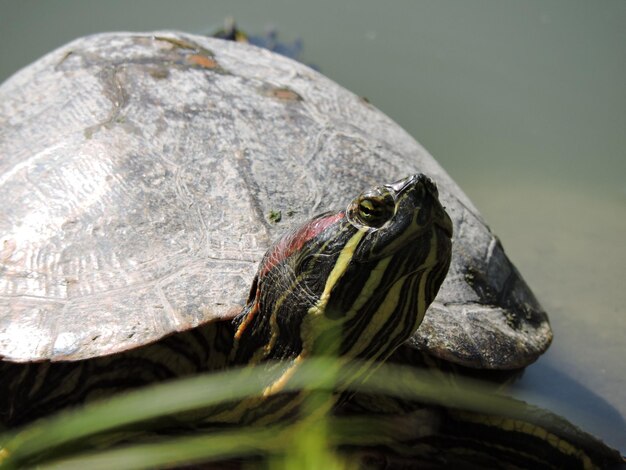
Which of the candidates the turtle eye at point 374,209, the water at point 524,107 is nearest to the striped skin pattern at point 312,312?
the turtle eye at point 374,209

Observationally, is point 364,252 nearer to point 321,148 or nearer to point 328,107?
point 321,148

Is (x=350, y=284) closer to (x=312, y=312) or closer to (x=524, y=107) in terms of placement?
(x=312, y=312)

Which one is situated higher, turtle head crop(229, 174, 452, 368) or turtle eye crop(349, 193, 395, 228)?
turtle eye crop(349, 193, 395, 228)

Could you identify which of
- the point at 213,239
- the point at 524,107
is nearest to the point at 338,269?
the point at 213,239

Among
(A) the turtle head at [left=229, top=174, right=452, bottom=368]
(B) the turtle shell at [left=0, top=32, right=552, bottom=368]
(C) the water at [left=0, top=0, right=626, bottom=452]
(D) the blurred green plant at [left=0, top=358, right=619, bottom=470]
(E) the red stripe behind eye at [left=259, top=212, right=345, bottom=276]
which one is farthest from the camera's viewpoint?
(C) the water at [left=0, top=0, right=626, bottom=452]

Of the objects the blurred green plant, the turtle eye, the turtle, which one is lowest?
the blurred green plant

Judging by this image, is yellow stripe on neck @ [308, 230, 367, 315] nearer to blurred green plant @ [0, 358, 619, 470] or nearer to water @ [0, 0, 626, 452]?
blurred green plant @ [0, 358, 619, 470]

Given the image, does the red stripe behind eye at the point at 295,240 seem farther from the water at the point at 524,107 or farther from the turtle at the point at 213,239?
the water at the point at 524,107

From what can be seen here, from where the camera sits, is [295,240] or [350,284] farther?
[295,240]

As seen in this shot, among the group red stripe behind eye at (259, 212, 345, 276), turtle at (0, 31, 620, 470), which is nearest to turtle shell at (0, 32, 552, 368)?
turtle at (0, 31, 620, 470)
